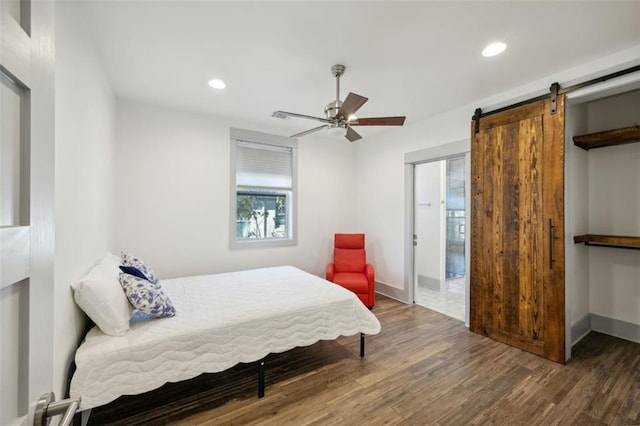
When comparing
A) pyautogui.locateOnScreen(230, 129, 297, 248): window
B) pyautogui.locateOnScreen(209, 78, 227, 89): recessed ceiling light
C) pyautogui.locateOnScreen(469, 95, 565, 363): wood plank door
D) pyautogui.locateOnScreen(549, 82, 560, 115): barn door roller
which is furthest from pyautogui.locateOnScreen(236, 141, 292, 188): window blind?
pyautogui.locateOnScreen(549, 82, 560, 115): barn door roller

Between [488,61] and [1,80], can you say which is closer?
[1,80]

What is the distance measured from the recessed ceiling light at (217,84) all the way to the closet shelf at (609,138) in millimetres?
3827

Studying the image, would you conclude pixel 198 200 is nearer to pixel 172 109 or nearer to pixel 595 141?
pixel 172 109

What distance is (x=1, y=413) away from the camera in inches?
19.9

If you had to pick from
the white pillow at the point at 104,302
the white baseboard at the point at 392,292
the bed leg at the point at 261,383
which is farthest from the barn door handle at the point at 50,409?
the white baseboard at the point at 392,292

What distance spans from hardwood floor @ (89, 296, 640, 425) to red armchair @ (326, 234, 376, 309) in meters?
1.13

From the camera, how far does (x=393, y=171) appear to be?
4.48m

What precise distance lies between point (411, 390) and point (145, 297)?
218cm

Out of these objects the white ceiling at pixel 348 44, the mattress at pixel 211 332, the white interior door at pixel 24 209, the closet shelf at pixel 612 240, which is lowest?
the mattress at pixel 211 332

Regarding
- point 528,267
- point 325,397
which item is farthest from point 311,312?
point 528,267

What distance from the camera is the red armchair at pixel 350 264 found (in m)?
3.99

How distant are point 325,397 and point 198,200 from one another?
2.94 m

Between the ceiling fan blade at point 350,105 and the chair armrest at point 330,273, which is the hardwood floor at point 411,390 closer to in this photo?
the chair armrest at point 330,273

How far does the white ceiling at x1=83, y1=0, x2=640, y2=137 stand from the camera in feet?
6.19
